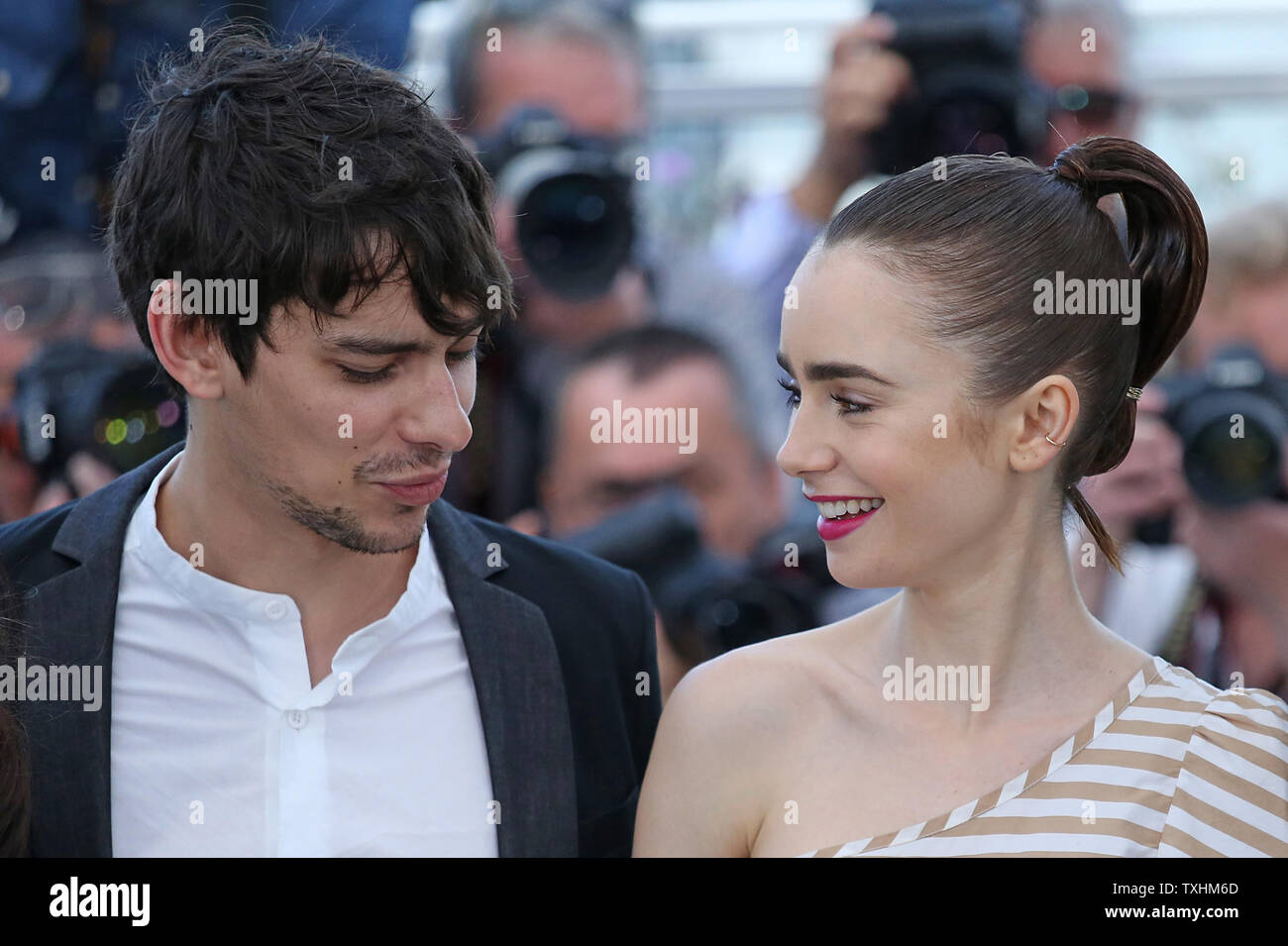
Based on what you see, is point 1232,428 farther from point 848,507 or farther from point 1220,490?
point 848,507

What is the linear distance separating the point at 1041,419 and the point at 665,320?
1.09 metres

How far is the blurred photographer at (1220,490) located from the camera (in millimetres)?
2404

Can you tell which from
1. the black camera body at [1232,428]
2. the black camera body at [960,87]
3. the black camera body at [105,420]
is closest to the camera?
the black camera body at [105,420]

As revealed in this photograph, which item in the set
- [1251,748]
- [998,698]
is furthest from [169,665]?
[1251,748]

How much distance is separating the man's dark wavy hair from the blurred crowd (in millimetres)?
565

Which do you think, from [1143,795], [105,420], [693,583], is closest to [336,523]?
[105,420]

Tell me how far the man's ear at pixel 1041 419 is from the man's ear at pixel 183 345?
3.22 feet

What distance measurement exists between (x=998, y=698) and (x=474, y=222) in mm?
882

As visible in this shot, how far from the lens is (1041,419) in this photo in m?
1.65

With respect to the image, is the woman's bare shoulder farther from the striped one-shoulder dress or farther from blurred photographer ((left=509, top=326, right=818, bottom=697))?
blurred photographer ((left=509, top=326, right=818, bottom=697))

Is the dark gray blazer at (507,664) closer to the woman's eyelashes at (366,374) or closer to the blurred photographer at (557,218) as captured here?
the woman's eyelashes at (366,374)

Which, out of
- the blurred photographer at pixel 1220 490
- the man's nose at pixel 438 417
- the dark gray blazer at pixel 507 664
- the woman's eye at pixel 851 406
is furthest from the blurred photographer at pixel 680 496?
the woman's eye at pixel 851 406

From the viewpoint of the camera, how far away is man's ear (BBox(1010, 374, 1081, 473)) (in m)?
1.63

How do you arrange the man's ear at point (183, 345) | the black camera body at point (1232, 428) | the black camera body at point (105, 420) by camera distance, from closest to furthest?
the man's ear at point (183, 345) < the black camera body at point (105, 420) < the black camera body at point (1232, 428)
